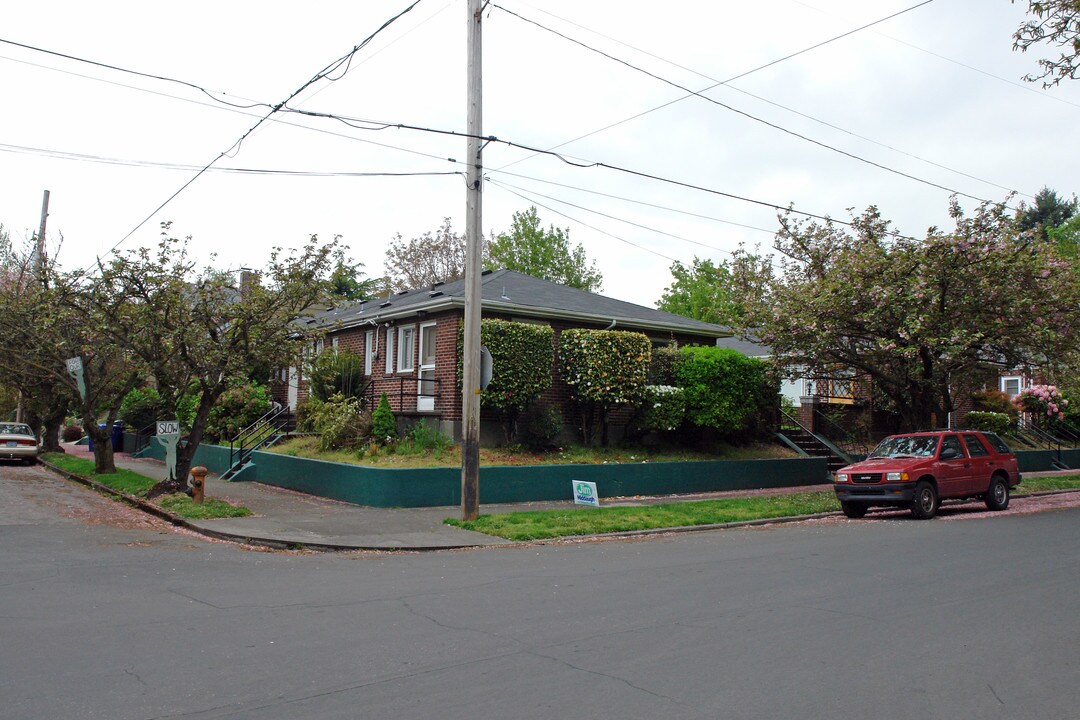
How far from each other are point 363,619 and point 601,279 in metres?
45.4

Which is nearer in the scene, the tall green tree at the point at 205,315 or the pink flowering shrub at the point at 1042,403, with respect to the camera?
the tall green tree at the point at 205,315

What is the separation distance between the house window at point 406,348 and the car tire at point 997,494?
543 inches

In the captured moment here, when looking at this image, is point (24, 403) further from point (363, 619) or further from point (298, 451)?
point (363, 619)

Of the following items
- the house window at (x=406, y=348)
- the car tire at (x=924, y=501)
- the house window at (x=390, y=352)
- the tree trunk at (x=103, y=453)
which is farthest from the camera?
the house window at (x=390, y=352)

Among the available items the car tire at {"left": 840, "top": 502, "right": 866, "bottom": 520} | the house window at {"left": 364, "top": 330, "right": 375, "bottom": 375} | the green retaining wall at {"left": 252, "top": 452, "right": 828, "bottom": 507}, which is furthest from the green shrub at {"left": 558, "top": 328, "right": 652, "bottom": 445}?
the house window at {"left": 364, "top": 330, "right": 375, "bottom": 375}

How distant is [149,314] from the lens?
16.0m

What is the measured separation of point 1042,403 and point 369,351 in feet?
90.1

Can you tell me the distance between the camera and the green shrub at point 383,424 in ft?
65.3

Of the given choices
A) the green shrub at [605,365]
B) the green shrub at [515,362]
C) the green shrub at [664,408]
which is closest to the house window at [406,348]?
the green shrub at [515,362]

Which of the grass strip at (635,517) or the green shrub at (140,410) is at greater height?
the green shrub at (140,410)

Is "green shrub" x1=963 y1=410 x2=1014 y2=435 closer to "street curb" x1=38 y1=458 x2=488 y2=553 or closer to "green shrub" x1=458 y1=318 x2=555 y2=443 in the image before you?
"green shrub" x1=458 y1=318 x2=555 y2=443

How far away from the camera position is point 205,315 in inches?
635

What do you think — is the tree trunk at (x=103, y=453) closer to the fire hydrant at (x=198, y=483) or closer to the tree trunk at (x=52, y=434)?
the fire hydrant at (x=198, y=483)

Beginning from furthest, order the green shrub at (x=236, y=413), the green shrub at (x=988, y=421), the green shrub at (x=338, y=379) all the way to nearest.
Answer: the green shrub at (x=988, y=421), the green shrub at (x=236, y=413), the green shrub at (x=338, y=379)
